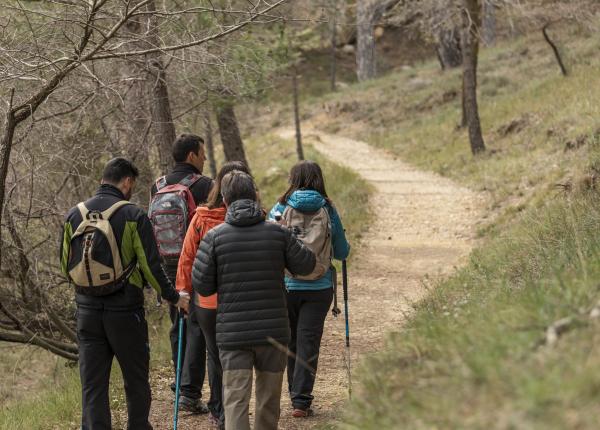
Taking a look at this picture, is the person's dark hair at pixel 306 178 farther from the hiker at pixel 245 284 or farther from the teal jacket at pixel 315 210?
the hiker at pixel 245 284

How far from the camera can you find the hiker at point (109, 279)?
5.54 metres

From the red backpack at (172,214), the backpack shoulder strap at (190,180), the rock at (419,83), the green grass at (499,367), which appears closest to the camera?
the green grass at (499,367)

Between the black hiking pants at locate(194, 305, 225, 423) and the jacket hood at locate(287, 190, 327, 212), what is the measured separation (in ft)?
3.40

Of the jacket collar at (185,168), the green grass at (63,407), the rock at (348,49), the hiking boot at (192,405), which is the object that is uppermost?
the rock at (348,49)

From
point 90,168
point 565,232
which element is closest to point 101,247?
point 565,232

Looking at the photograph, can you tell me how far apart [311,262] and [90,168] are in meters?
5.99

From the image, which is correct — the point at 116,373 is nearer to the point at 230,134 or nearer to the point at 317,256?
the point at 317,256

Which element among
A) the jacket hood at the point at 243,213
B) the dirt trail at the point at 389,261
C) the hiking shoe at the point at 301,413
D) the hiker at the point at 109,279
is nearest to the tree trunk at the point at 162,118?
the dirt trail at the point at 389,261

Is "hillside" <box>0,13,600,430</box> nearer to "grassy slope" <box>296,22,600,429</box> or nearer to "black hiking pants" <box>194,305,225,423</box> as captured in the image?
"grassy slope" <box>296,22,600,429</box>

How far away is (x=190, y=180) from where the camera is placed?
6.64 metres

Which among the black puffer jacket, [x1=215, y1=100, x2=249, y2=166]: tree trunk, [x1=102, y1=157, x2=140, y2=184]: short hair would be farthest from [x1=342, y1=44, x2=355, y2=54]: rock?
the black puffer jacket

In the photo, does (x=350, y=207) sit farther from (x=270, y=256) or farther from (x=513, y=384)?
(x=513, y=384)

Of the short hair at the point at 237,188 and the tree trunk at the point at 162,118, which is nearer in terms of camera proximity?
the short hair at the point at 237,188

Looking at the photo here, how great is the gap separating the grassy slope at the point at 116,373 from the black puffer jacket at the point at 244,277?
222 centimetres
